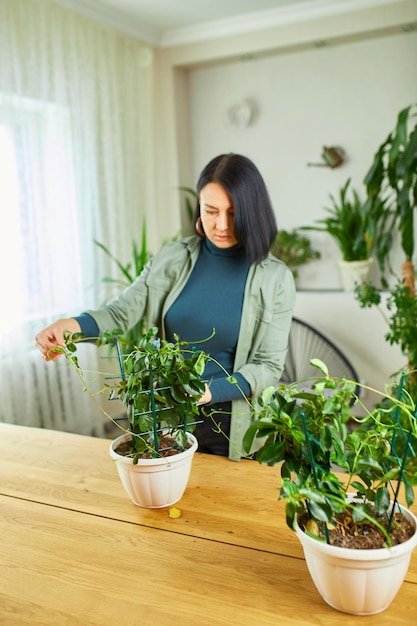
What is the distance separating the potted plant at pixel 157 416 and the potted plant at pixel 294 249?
3.12 meters

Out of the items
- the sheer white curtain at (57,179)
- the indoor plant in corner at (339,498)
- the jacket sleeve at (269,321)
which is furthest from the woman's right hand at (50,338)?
the sheer white curtain at (57,179)

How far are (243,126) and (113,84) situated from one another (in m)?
1.01

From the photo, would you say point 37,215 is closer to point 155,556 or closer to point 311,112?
point 311,112

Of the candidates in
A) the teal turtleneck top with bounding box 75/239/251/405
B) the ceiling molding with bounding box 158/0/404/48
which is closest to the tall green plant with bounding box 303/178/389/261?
the ceiling molding with bounding box 158/0/404/48

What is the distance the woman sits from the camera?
165 centimetres

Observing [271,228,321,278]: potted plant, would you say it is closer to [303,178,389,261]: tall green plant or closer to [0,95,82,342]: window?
[303,178,389,261]: tall green plant

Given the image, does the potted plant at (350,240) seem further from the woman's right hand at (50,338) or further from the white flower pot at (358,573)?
the white flower pot at (358,573)

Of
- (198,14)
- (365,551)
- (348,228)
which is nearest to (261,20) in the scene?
(198,14)

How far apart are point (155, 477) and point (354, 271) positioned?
300cm

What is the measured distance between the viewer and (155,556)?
3.58 ft

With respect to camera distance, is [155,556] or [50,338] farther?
[50,338]

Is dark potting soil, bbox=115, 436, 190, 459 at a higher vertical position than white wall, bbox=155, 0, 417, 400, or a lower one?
lower

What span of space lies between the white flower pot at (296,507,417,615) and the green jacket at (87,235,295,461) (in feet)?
2.09

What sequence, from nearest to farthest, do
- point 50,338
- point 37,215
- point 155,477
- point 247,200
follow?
point 155,477 → point 50,338 → point 247,200 → point 37,215
